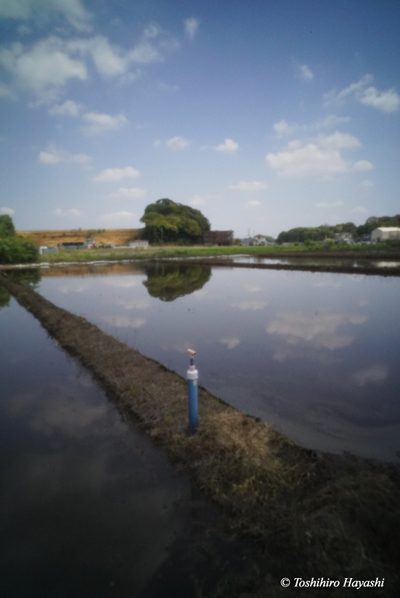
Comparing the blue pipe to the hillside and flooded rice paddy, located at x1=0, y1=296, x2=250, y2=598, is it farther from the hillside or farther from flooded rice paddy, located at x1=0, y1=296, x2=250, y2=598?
the hillside

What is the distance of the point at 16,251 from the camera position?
37.4 metres

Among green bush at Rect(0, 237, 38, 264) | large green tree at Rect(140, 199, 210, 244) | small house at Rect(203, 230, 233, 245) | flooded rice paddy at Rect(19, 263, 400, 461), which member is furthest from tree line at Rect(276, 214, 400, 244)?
flooded rice paddy at Rect(19, 263, 400, 461)

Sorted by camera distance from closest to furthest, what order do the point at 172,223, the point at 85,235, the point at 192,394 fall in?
1. the point at 192,394
2. the point at 172,223
3. the point at 85,235

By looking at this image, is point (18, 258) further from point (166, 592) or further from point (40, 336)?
point (166, 592)

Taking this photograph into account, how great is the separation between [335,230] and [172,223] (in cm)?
7339

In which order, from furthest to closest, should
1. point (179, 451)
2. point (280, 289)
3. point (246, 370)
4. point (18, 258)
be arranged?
point (18, 258) → point (280, 289) → point (246, 370) → point (179, 451)

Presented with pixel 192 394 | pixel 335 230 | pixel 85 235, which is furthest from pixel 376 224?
pixel 192 394

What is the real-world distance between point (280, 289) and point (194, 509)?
550 inches

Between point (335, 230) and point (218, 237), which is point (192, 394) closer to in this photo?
point (218, 237)

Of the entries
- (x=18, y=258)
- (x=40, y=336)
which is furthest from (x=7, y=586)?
(x=18, y=258)

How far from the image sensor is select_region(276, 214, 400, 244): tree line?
81.2 meters

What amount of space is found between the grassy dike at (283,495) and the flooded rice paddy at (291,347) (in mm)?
643

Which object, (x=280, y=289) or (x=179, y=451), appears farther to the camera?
(x=280, y=289)

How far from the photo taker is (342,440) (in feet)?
12.3
